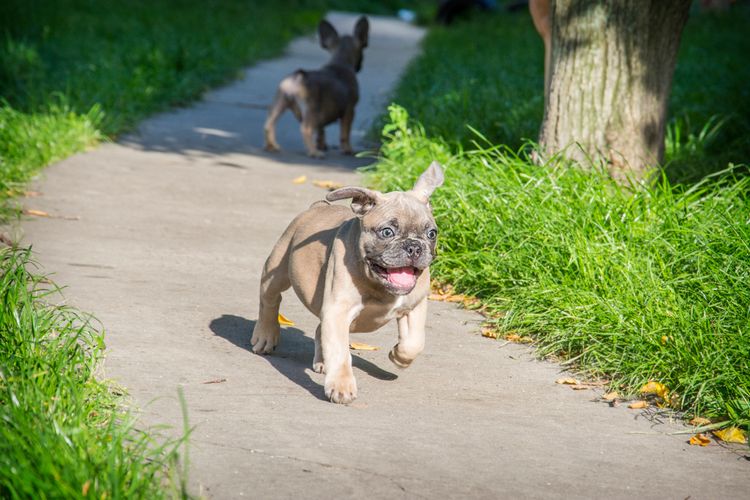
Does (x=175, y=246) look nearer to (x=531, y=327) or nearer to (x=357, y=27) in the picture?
(x=531, y=327)

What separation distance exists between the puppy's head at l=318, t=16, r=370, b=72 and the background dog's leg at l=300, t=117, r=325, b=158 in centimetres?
113

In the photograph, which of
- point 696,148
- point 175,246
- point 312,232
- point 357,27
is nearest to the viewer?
point 312,232

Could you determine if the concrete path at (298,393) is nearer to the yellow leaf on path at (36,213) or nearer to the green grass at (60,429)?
the yellow leaf on path at (36,213)

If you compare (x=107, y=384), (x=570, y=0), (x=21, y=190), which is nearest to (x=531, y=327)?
(x=107, y=384)

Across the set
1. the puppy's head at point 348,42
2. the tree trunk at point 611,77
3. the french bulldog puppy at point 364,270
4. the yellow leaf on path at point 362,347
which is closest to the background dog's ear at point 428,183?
the french bulldog puppy at point 364,270

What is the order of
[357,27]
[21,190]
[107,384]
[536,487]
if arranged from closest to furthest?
[536,487] < [107,384] < [21,190] < [357,27]

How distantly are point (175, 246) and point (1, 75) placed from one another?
5912 millimetres

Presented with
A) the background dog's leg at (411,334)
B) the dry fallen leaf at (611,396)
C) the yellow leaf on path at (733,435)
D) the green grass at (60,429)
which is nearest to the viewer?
the green grass at (60,429)

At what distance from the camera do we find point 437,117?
10.5 m

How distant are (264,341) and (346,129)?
248 inches

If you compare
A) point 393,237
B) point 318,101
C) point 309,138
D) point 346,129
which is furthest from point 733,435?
point 346,129

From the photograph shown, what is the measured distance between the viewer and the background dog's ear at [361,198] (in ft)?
16.0

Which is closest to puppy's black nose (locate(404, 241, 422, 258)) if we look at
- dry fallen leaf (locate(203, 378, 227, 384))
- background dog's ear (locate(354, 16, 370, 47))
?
dry fallen leaf (locate(203, 378, 227, 384))

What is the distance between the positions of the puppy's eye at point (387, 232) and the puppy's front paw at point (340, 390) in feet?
2.13
